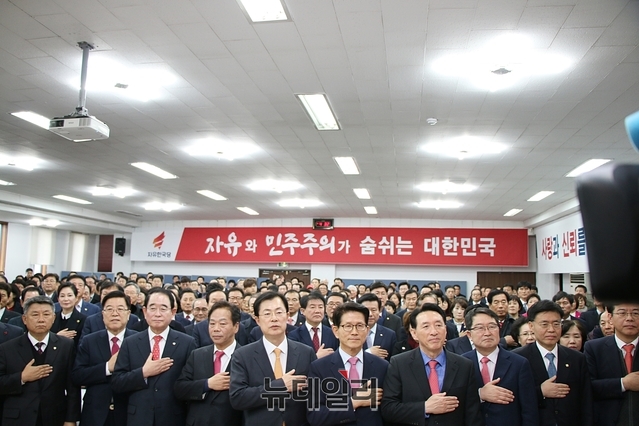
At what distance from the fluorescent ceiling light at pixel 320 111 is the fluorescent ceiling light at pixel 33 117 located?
11.8ft

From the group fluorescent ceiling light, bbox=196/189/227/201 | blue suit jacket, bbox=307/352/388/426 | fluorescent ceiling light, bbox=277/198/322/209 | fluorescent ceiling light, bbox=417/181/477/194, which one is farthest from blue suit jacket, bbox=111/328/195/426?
fluorescent ceiling light, bbox=277/198/322/209

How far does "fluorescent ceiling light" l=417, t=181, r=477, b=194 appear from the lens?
1144cm

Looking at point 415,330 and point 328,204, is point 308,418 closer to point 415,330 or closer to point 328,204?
point 415,330

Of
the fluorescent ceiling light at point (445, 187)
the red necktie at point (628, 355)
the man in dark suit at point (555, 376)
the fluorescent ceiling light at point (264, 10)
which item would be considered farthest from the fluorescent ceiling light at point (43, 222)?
the red necktie at point (628, 355)

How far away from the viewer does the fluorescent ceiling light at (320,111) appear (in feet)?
21.4

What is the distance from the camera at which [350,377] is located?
329 centimetres

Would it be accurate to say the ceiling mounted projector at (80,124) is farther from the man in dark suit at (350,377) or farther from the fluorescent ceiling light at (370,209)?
the fluorescent ceiling light at (370,209)

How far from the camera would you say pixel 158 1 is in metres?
4.46

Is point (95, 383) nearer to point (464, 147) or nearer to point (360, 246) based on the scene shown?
point (464, 147)

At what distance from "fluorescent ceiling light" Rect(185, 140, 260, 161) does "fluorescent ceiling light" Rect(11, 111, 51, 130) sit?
221cm

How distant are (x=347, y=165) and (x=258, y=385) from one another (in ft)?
23.1

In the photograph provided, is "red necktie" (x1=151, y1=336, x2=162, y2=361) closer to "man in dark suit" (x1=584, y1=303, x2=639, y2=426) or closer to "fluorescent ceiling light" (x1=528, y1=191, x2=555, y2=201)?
"man in dark suit" (x1=584, y1=303, x2=639, y2=426)

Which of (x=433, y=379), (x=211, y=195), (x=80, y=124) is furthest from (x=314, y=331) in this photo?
(x=211, y=195)

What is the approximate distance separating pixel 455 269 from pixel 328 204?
16.4 ft
